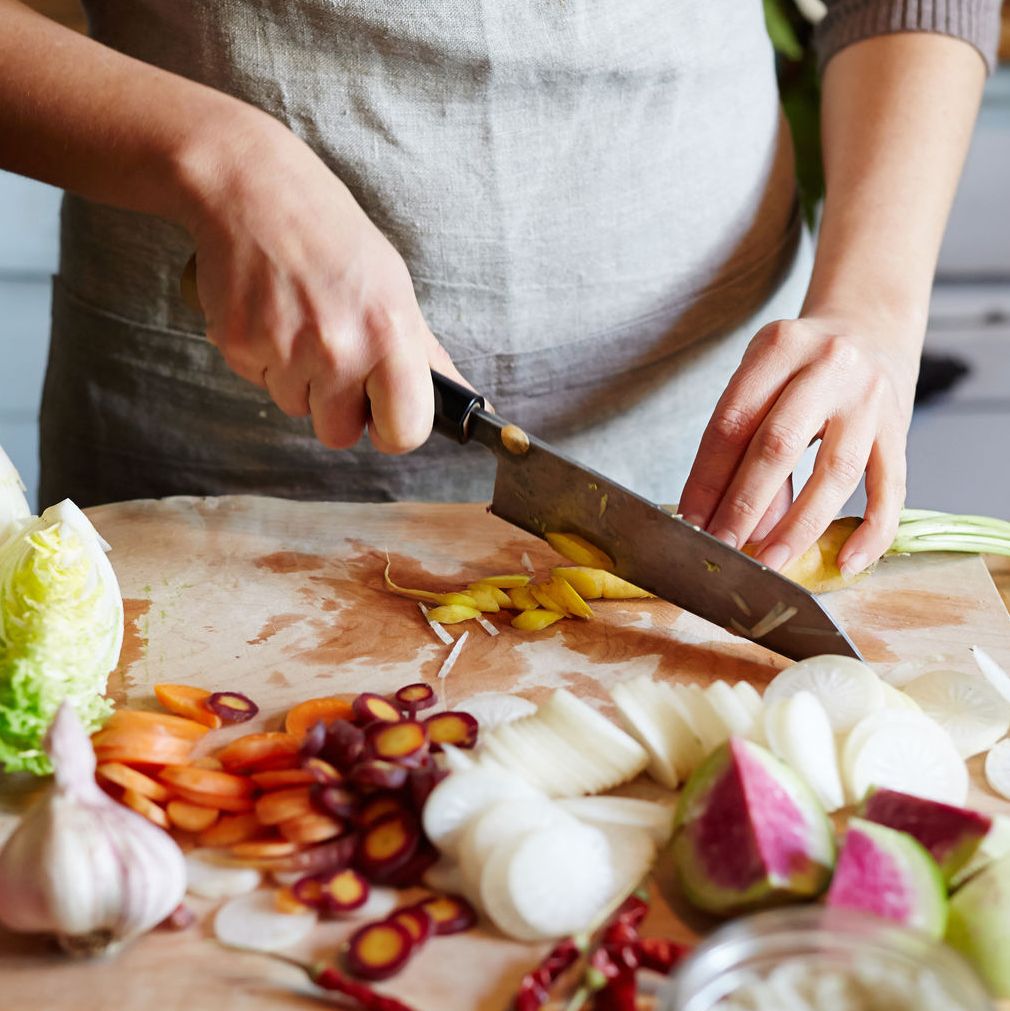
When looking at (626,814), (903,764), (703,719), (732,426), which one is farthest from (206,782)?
(732,426)


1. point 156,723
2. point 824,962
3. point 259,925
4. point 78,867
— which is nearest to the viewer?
point 824,962

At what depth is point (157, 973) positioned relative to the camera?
A: 3.62 ft

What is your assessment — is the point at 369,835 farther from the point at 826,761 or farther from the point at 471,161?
the point at 471,161

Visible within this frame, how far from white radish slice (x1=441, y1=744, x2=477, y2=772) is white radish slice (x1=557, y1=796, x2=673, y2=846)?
0.35ft

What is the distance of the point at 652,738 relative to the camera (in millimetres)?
1354

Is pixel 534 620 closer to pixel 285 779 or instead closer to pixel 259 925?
pixel 285 779

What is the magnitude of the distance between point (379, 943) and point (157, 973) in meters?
0.21

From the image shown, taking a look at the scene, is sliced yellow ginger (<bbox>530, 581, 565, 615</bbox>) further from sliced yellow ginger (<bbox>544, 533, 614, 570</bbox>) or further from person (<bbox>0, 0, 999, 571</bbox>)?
person (<bbox>0, 0, 999, 571</bbox>)

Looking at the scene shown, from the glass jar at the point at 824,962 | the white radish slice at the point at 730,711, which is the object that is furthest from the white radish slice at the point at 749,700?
the glass jar at the point at 824,962

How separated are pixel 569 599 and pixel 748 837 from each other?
62 centimetres

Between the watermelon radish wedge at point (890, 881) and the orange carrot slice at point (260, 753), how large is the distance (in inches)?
24.2

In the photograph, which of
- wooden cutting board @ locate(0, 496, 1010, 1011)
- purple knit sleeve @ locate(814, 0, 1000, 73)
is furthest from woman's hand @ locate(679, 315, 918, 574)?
purple knit sleeve @ locate(814, 0, 1000, 73)

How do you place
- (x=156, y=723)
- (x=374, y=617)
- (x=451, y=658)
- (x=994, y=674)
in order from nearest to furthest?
(x=156, y=723)
(x=994, y=674)
(x=451, y=658)
(x=374, y=617)

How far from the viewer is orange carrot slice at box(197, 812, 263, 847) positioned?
127 cm
